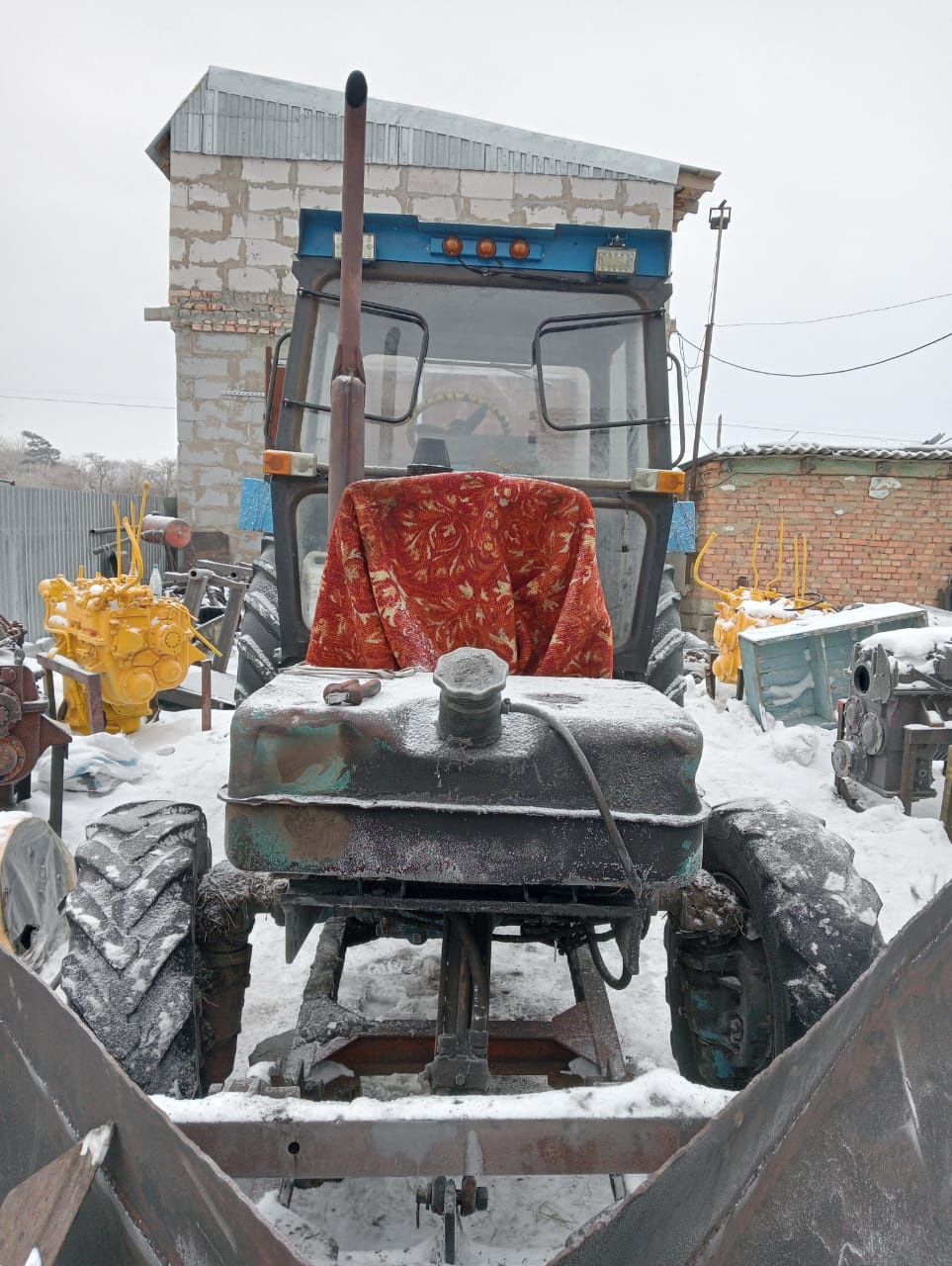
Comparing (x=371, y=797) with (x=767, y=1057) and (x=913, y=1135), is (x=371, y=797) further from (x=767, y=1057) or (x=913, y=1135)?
(x=767, y=1057)

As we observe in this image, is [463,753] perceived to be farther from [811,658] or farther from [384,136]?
[384,136]

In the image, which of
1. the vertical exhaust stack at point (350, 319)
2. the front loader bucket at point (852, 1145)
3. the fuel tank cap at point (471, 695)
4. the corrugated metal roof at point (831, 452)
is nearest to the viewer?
the front loader bucket at point (852, 1145)

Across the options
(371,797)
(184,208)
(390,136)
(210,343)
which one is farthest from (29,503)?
(371,797)

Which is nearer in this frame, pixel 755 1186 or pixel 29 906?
pixel 755 1186

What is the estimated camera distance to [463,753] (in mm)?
1711

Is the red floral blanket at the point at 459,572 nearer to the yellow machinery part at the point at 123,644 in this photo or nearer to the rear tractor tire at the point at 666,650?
the rear tractor tire at the point at 666,650

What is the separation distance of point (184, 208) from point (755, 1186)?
12.4 meters

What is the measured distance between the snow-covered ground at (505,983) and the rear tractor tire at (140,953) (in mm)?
553

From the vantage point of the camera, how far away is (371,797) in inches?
67.9

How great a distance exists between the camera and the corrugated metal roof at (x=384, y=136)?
11.2 m

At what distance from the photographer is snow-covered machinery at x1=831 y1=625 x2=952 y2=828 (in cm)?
531

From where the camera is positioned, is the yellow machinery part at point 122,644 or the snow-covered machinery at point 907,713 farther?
the yellow machinery part at point 122,644

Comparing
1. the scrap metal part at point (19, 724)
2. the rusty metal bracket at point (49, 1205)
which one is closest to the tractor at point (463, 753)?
the rusty metal bracket at point (49, 1205)

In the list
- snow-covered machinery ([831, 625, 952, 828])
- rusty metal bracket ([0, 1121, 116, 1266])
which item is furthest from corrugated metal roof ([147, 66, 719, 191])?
rusty metal bracket ([0, 1121, 116, 1266])
